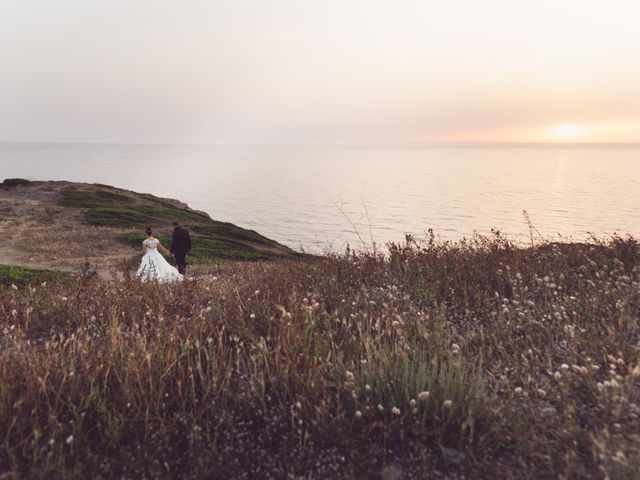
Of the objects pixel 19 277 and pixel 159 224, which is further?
pixel 159 224

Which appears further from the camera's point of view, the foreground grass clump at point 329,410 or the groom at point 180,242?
the groom at point 180,242

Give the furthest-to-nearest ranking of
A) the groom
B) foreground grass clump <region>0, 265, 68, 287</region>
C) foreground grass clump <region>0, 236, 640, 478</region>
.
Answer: the groom
foreground grass clump <region>0, 265, 68, 287</region>
foreground grass clump <region>0, 236, 640, 478</region>

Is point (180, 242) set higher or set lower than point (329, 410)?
lower

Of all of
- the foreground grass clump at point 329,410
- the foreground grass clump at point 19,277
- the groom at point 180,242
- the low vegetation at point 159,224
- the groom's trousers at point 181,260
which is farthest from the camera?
the low vegetation at point 159,224

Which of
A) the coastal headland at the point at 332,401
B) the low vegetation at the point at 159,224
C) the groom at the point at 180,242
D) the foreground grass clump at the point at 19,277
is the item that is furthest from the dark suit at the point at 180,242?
the coastal headland at the point at 332,401

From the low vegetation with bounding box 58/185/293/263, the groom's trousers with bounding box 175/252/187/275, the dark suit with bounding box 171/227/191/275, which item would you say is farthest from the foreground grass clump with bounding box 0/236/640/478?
the low vegetation with bounding box 58/185/293/263

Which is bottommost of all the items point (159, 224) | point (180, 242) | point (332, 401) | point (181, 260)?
point (159, 224)

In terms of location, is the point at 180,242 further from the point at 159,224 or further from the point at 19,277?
the point at 159,224

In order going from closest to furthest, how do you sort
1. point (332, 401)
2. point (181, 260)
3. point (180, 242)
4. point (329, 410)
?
point (329, 410) → point (332, 401) → point (180, 242) → point (181, 260)

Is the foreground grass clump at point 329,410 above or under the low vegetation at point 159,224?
above

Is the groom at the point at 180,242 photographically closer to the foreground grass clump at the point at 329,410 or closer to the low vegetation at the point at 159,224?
the low vegetation at the point at 159,224

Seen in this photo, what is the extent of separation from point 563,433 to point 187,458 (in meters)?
3.06

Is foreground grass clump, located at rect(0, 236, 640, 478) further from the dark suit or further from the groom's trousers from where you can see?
the groom's trousers

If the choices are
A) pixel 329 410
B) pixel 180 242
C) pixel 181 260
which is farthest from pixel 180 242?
pixel 329 410
